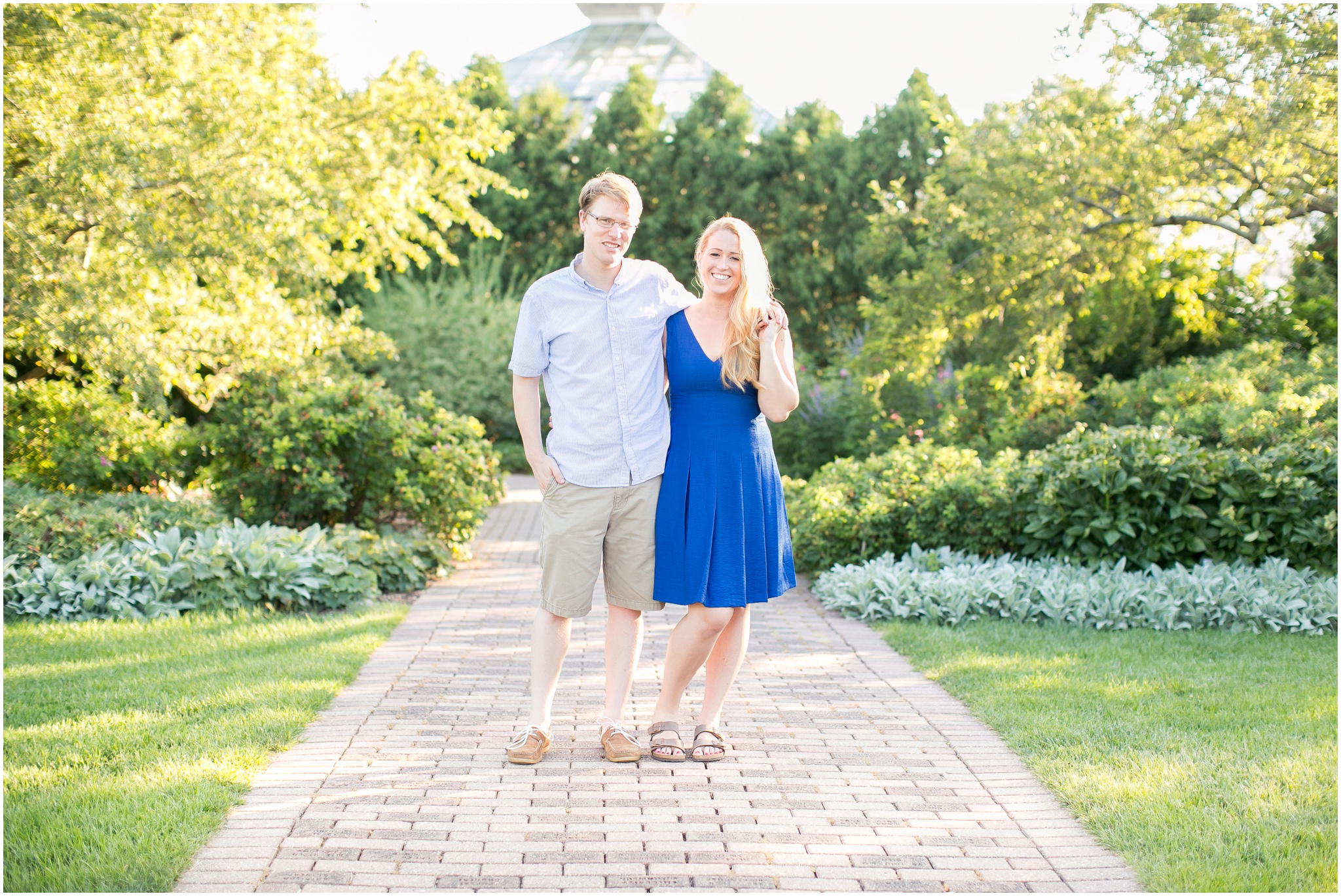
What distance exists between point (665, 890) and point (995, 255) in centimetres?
712

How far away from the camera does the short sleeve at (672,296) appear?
368 cm

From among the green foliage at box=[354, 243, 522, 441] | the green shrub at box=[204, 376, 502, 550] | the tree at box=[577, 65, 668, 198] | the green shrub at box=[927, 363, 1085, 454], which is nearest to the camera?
the green shrub at box=[204, 376, 502, 550]

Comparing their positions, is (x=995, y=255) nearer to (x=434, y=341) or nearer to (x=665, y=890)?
(x=665, y=890)

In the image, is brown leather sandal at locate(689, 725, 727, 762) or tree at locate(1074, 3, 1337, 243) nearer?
brown leather sandal at locate(689, 725, 727, 762)

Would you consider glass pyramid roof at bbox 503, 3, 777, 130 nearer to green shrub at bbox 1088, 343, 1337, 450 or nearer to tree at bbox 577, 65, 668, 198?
tree at bbox 577, 65, 668, 198

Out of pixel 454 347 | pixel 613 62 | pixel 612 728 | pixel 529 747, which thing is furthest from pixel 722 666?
pixel 613 62

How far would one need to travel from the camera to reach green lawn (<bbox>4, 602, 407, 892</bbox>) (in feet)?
9.50

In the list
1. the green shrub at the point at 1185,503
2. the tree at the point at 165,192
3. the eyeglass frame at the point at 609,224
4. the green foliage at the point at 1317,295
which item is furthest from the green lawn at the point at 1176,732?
the green foliage at the point at 1317,295

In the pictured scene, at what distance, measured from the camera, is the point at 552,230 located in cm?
2022

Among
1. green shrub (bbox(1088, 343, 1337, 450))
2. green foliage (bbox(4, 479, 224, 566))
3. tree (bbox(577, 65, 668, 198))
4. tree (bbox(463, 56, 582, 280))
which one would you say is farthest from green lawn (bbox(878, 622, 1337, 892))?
tree (bbox(577, 65, 668, 198))

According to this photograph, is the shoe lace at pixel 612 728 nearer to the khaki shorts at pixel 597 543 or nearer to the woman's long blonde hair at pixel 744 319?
the khaki shorts at pixel 597 543

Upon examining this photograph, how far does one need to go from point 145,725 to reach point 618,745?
70.3 inches

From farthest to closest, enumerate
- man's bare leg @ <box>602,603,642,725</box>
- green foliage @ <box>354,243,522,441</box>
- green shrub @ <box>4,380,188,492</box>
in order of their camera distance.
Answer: green foliage @ <box>354,243,522,441</box>, green shrub @ <box>4,380,188,492</box>, man's bare leg @ <box>602,603,642,725</box>

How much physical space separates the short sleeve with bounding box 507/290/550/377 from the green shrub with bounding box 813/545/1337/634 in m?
3.17
